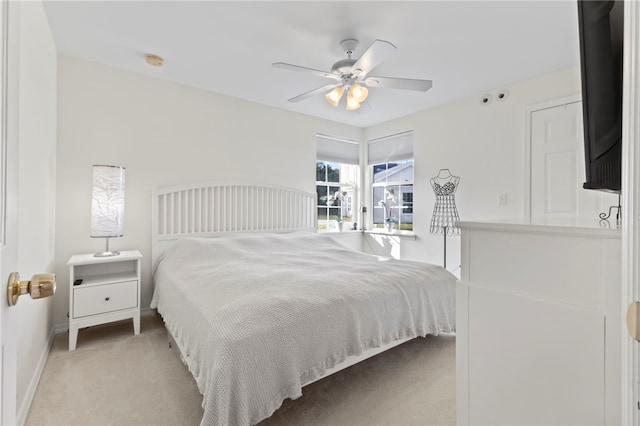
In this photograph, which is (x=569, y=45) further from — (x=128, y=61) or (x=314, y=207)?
(x=128, y=61)

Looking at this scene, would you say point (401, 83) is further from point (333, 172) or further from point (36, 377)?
point (36, 377)

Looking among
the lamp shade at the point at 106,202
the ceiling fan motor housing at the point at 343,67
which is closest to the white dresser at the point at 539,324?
the ceiling fan motor housing at the point at 343,67

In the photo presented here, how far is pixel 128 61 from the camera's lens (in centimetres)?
263

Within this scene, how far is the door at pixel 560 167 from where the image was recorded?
262 cm

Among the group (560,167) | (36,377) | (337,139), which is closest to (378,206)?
(337,139)

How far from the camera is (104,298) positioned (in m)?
2.30

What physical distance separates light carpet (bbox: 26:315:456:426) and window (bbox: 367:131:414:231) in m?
2.26

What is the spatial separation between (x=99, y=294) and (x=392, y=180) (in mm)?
3702

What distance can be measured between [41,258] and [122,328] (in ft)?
3.38

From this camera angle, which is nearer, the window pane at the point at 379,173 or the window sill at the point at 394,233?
the window sill at the point at 394,233

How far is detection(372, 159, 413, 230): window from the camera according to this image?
4.21 m

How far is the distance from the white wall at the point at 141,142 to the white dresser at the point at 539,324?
2.94 metres

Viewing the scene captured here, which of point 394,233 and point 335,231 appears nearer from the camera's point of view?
point 394,233

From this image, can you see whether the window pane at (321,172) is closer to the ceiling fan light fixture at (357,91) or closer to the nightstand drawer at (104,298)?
the ceiling fan light fixture at (357,91)
